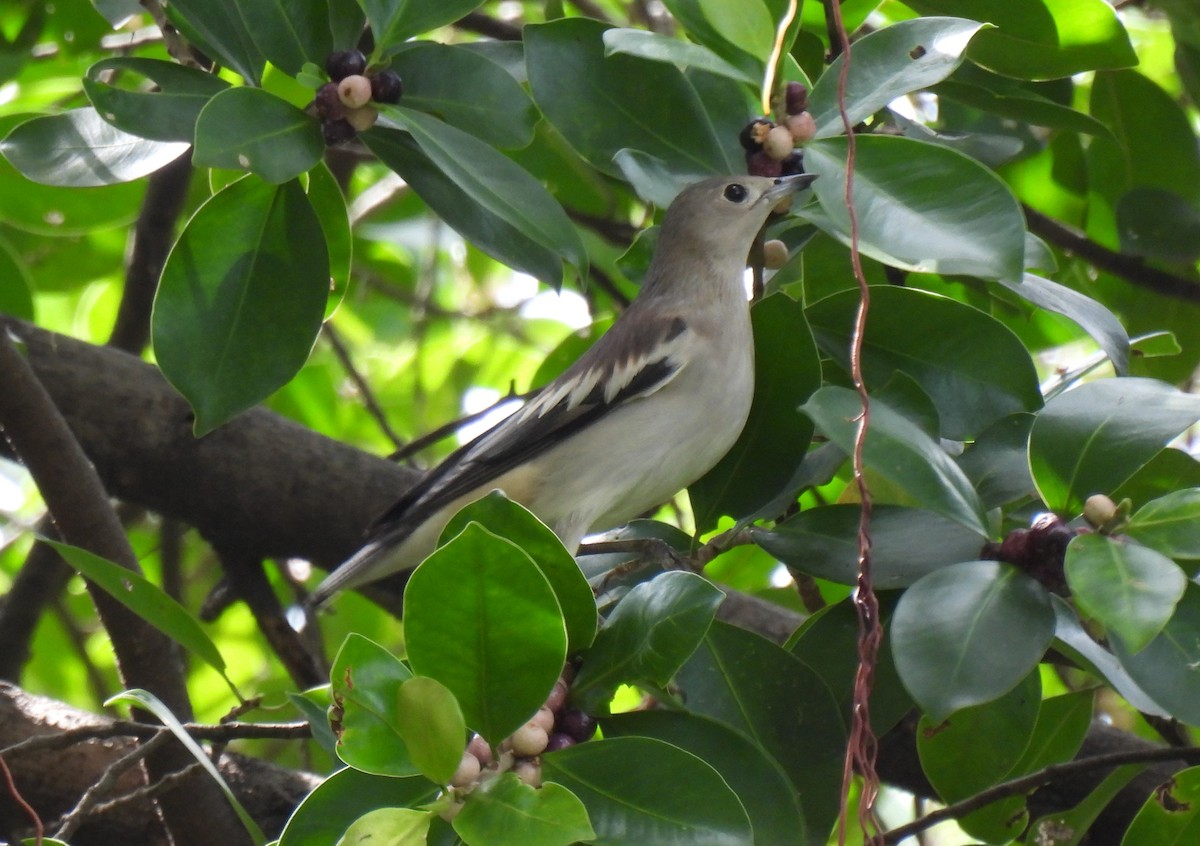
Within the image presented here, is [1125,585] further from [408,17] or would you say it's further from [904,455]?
[408,17]

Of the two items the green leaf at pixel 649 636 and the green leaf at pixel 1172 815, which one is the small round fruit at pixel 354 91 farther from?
the green leaf at pixel 1172 815

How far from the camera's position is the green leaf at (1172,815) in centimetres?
214

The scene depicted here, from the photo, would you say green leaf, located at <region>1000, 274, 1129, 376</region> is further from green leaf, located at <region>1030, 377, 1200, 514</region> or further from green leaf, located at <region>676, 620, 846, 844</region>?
green leaf, located at <region>676, 620, 846, 844</region>

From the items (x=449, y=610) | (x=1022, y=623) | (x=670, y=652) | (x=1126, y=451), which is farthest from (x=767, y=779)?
(x=1126, y=451)

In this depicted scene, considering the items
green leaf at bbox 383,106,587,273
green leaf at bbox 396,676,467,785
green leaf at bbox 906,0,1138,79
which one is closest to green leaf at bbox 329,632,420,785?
green leaf at bbox 396,676,467,785

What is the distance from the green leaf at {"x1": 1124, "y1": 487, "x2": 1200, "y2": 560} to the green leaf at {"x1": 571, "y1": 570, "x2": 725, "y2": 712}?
0.62 m

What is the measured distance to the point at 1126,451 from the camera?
1.93 meters

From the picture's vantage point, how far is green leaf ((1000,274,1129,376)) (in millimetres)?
→ 2320

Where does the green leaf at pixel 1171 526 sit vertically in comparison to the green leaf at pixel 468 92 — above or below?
below

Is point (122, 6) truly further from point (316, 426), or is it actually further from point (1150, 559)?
point (1150, 559)

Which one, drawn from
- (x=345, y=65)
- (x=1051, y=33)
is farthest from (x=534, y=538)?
(x=1051, y=33)

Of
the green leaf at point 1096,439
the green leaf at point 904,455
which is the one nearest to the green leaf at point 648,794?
the green leaf at point 904,455

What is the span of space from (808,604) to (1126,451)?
1236mm

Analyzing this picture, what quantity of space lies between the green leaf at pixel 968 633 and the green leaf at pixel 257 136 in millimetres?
1233
